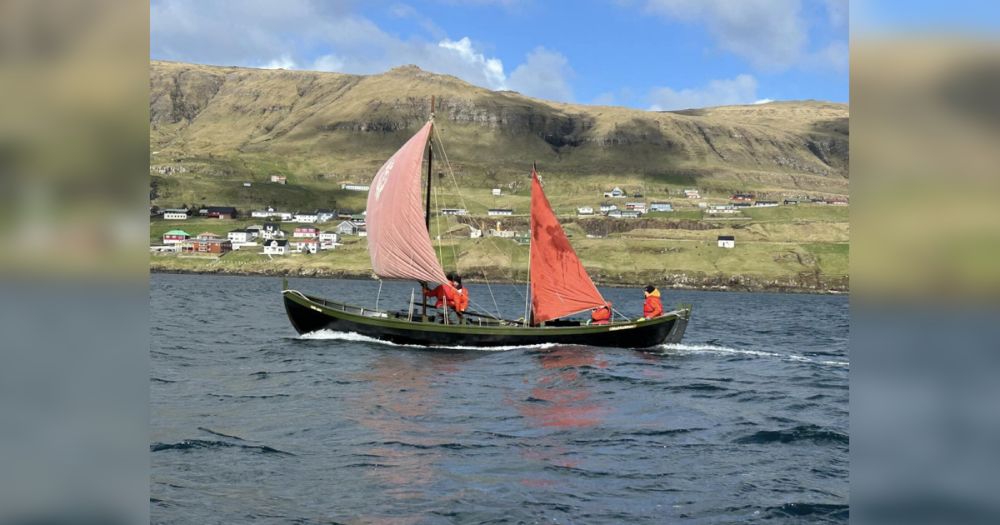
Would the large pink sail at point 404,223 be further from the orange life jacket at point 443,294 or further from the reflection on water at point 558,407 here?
the reflection on water at point 558,407

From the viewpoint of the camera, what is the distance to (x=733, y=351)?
49.9 metres

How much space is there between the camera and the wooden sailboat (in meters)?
Answer: 47.9

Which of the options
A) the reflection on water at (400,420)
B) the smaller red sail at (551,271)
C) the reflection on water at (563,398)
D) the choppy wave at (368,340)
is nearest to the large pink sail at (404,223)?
the choppy wave at (368,340)

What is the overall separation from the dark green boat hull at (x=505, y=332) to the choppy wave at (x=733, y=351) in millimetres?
1046

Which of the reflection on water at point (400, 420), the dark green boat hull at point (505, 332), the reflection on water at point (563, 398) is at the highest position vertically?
the dark green boat hull at point (505, 332)

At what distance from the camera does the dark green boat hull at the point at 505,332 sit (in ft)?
158

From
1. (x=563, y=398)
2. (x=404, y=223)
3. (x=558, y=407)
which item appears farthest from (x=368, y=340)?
(x=558, y=407)

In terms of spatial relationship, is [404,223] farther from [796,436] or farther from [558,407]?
[796,436]

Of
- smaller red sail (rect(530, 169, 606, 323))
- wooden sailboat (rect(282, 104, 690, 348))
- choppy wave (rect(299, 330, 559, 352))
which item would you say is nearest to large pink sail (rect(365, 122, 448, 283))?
wooden sailboat (rect(282, 104, 690, 348))

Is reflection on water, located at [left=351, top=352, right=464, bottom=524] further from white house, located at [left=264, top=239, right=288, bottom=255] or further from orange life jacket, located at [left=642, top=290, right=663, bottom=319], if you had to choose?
white house, located at [left=264, top=239, right=288, bottom=255]

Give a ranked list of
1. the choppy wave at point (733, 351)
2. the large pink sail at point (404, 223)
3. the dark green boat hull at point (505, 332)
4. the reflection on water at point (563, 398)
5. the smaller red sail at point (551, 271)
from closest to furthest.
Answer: the reflection on water at point (563, 398), the choppy wave at point (733, 351), the large pink sail at point (404, 223), the dark green boat hull at point (505, 332), the smaller red sail at point (551, 271)
